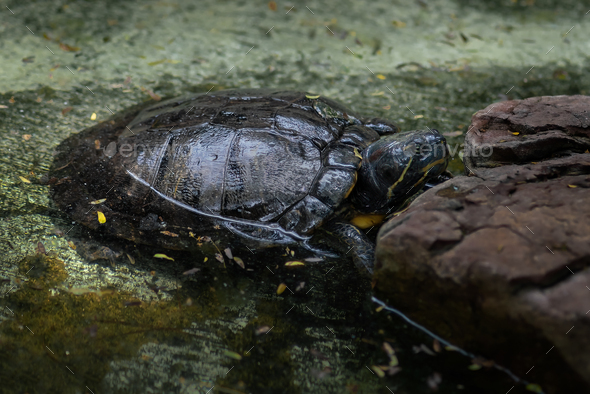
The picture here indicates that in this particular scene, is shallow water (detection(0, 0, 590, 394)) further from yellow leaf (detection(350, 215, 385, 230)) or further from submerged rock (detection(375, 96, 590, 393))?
yellow leaf (detection(350, 215, 385, 230))

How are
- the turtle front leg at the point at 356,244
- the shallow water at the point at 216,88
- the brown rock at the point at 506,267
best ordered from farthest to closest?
the turtle front leg at the point at 356,244, the shallow water at the point at 216,88, the brown rock at the point at 506,267

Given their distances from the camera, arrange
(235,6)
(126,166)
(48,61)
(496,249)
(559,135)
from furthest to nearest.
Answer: (235,6) < (48,61) < (126,166) < (559,135) < (496,249)

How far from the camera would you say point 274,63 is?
6.66m

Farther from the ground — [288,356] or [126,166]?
[126,166]

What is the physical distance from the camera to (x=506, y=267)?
2559 millimetres

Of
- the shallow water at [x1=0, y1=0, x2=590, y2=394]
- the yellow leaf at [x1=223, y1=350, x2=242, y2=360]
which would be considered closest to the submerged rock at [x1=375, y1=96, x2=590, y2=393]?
the shallow water at [x1=0, y1=0, x2=590, y2=394]

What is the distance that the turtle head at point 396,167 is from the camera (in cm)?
382

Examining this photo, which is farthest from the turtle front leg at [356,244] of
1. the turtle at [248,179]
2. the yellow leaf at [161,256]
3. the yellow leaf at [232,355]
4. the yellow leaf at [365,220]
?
the yellow leaf at [161,256]

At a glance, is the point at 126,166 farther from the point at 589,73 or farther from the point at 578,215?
the point at 589,73

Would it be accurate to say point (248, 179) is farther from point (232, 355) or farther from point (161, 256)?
point (232, 355)

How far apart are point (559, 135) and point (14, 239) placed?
501 centimetres

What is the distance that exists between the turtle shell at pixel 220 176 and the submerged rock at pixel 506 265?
3.02 feet

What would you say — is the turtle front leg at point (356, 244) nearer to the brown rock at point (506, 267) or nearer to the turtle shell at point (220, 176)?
the turtle shell at point (220, 176)

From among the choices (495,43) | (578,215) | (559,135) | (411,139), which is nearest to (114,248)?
(411,139)
